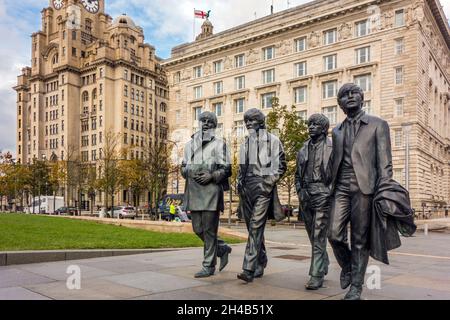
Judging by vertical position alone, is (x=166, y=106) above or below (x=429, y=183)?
above

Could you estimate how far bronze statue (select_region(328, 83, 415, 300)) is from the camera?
16.4ft

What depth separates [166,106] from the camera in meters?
100

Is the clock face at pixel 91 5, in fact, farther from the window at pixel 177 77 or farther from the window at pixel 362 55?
the window at pixel 362 55

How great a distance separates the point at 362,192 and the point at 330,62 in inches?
1856

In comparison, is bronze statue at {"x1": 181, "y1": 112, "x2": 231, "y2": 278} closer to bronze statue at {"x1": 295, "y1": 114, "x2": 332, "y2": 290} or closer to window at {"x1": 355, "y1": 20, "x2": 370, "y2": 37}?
bronze statue at {"x1": 295, "y1": 114, "x2": 332, "y2": 290}

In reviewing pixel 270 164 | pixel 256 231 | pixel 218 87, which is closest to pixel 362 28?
pixel 218 87

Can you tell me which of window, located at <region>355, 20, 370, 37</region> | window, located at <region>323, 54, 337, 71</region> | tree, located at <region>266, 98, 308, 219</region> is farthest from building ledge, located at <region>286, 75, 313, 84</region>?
tree, located at <region>266, 98, 308, 219</region>

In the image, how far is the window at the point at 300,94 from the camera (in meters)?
52.2

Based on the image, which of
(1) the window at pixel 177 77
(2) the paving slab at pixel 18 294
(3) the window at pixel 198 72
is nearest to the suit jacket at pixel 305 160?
(2) the paving slab at pixel 18 294

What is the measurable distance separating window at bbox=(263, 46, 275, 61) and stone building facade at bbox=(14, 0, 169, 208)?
33.0 metres

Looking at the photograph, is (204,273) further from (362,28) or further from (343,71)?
(362,28)

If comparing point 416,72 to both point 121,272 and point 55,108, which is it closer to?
point 121,272

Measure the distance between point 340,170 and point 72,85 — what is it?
9020 cm
